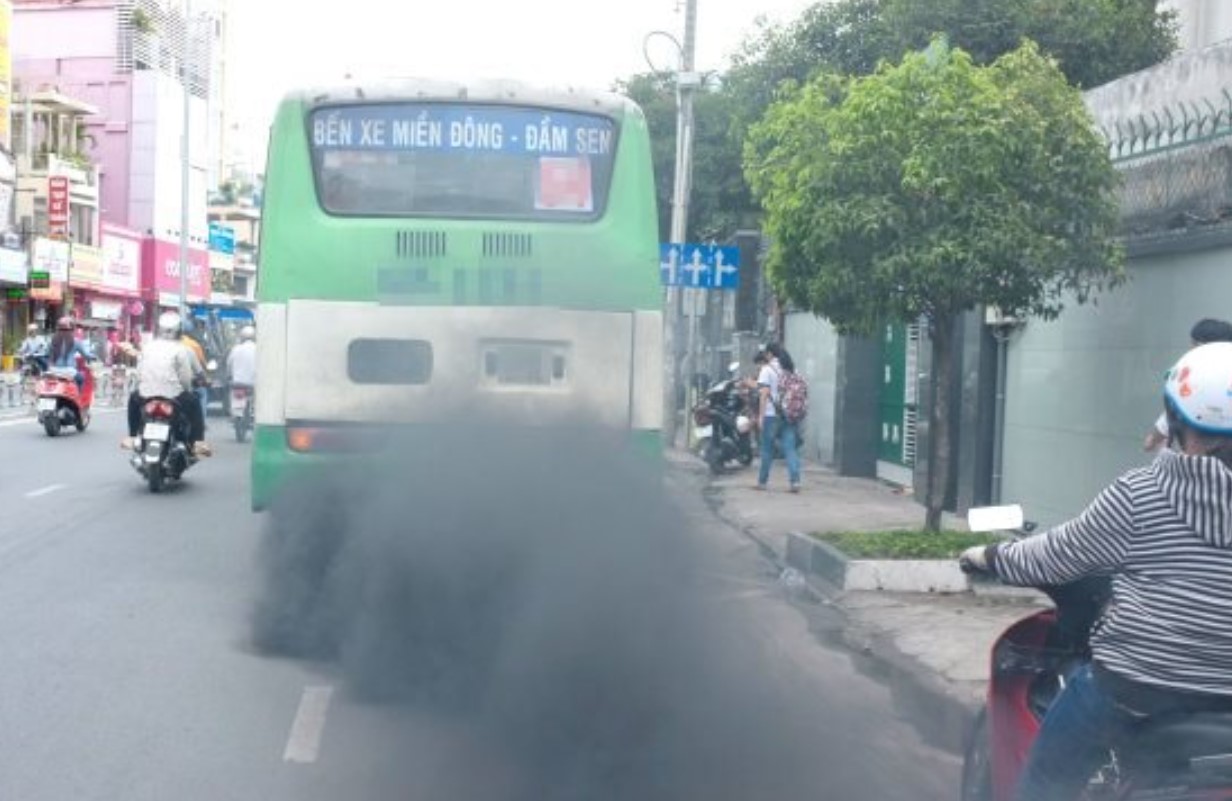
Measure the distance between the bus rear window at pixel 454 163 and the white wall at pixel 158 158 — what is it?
5079cm

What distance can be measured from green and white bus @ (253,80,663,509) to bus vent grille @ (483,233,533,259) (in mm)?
10

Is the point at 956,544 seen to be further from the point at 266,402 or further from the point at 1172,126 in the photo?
the point at 266,402

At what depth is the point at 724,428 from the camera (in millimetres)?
20688

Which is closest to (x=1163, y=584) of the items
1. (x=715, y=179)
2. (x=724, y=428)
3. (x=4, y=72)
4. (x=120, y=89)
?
(x=724, y=428)

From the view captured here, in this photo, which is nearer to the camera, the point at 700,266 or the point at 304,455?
the point at 304,455

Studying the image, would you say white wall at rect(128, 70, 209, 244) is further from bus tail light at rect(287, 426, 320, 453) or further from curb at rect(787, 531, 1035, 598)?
bus tail light at rect(287, 426, 320, 453)

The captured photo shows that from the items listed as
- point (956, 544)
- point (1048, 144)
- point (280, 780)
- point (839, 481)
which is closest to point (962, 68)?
point (1048, 144)

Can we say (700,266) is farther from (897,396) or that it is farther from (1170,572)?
(1170,572)

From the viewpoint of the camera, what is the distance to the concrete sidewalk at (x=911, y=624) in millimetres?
7906

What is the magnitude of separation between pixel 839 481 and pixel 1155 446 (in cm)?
1133

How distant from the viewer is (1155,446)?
845 centimetres

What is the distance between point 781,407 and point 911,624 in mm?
7838

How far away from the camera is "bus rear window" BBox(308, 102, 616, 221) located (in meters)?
9.13

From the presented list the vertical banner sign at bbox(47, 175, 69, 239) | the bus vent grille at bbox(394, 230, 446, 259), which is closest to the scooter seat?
the bus vent grille at bbox(394, 230, 446, 259)
